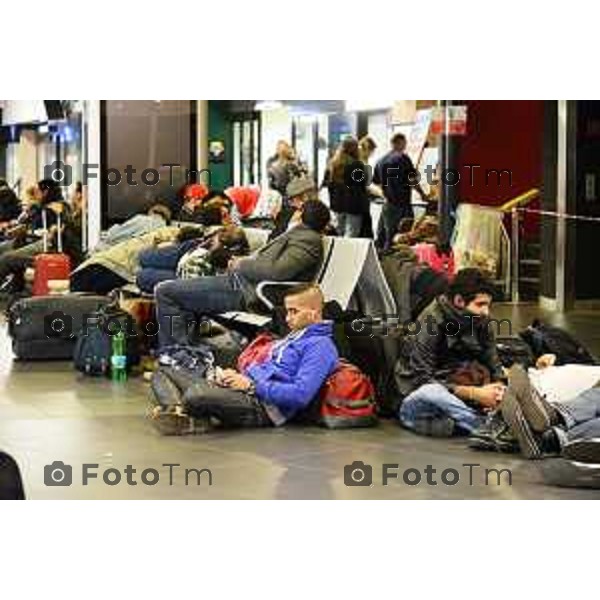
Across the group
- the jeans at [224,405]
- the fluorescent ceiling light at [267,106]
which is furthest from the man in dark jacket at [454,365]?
the fluorescent ceiling light at [267,106]

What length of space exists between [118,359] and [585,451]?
4136 millimetres

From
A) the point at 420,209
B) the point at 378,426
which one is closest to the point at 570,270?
the point at 420,209

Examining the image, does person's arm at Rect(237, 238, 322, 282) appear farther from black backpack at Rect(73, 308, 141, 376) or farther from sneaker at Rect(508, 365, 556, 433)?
sneaker at Rect(508, 365, 556, 433)

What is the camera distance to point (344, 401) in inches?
288

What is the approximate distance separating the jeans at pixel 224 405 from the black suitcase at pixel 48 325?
10.0 ft

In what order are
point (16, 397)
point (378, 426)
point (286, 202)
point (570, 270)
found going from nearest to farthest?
point (378, 426) → point (16, 397) → point (286, 202) → point (570, 270)

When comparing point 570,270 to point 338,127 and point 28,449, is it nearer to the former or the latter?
point 338,127

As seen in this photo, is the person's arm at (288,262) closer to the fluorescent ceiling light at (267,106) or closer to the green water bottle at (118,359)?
the green water bottle at (118,359)

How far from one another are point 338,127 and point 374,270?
1214 cm

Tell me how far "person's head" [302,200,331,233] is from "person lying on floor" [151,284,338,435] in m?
1.57

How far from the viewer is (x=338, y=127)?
801 inches

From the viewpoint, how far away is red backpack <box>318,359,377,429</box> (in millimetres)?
7258

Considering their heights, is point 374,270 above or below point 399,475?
above

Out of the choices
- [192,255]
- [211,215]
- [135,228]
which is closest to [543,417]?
[192,255]
